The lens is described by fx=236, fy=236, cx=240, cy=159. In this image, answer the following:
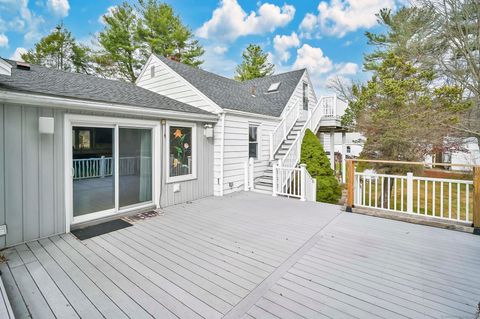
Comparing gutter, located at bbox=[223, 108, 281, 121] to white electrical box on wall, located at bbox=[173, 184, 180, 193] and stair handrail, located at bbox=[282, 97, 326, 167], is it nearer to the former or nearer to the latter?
stair handrail, located at bbox=[282, 97, 326, 167]

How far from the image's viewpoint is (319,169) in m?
8.39

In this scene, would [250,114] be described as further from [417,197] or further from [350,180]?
[417,197]

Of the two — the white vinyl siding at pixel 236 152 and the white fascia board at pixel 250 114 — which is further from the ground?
the white fascia board at pixel 250 114

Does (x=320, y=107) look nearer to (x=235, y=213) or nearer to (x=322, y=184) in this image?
(x=322, y=184)

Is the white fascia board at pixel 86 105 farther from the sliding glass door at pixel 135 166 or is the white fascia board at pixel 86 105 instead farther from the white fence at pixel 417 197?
the white fence at pixel 417 197

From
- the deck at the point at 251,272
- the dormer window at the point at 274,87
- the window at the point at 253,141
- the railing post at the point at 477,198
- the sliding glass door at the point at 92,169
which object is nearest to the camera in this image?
the deck at the point at 251,272

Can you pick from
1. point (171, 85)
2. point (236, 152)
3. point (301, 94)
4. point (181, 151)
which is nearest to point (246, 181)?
point (236, 152)

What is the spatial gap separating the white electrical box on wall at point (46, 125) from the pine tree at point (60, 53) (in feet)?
57.3

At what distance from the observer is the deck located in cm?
229

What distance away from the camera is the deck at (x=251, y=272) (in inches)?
90.0

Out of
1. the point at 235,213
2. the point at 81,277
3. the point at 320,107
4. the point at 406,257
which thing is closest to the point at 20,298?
the point at 81,277

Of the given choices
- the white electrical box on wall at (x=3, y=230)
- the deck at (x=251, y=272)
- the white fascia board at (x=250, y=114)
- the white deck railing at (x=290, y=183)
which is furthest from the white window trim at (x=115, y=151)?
the white deck railing at (x=290, y=183)

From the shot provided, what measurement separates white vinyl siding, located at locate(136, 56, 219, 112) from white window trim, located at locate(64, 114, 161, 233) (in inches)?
85.9

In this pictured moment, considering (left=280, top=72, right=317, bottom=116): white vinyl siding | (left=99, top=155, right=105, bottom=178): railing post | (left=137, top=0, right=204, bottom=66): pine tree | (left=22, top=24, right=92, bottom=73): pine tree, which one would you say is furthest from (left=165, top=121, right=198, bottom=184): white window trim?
(left=22, top=24, right=92, bottom=73): pine tree
